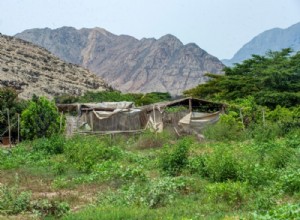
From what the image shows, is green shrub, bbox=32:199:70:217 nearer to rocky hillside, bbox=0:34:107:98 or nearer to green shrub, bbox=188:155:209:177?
green shrub, bbox=188:155:209:177

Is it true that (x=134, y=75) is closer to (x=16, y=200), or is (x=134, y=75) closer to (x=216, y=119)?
(x=216, y=119)

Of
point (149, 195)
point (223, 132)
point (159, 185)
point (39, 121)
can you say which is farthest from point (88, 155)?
point (39, 121)

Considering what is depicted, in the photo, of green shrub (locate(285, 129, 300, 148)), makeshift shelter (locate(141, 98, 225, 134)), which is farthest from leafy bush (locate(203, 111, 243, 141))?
green shrub (locate(285, 129, 300, 148))

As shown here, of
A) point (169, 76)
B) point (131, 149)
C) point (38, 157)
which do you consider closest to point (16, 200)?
point (38, 157)

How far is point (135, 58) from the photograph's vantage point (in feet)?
389

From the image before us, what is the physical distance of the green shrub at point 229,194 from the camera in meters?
7.82

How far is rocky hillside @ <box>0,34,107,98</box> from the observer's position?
44438mm

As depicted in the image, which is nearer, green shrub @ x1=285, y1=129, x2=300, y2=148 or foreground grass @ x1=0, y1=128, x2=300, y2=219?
foreground grass @ x1=0, y1=128, x2=300, y2=219

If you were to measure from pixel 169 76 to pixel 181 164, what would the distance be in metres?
94.7

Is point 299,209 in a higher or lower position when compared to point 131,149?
higher

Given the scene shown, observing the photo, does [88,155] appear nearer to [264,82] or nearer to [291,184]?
[291,184]

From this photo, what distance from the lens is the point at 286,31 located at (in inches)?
7648

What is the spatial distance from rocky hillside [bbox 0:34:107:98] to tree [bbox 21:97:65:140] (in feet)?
66.6

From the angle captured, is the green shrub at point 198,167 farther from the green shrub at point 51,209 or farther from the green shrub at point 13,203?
the green shrub at point 13,203
